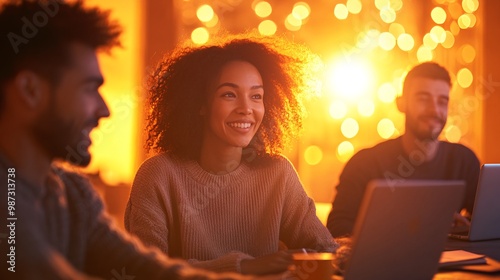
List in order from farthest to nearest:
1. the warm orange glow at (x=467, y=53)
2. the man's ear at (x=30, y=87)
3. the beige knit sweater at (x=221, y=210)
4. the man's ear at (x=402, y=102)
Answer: the warm orange glow at (x=467, y=53) → the man's ear at (x=402, y=102) → the beige knit sweater at (x=221, y=210) → the man's ear at (x=30, y=87)

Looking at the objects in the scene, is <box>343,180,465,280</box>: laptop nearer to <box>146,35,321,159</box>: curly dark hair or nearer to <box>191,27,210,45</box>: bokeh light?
<box>146,35,321,159</box>: curly dark hair

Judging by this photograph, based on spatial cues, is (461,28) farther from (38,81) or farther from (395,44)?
(38,81)

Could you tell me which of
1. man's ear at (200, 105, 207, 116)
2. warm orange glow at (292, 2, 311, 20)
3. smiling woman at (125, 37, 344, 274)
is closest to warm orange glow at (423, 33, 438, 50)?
warm orange glow at (292, 2, 311, 20)

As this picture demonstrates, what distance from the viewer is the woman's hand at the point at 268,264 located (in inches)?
78.4

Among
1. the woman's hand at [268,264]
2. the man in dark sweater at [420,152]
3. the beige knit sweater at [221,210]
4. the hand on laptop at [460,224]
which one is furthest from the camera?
the man in dark sweater at [420,152]

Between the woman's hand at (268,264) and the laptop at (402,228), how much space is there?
379mm

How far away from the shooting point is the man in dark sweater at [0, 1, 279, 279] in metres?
1.21

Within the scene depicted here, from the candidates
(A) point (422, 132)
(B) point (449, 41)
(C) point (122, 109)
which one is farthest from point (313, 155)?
(A) point (422, 132)

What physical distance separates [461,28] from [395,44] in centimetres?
53

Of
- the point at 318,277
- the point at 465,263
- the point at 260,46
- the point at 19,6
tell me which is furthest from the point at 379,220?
the point at 260,46

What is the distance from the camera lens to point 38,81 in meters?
1.31

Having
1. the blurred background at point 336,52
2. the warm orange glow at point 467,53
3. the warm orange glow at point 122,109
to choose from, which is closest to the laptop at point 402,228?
the blurred background at point 336,52

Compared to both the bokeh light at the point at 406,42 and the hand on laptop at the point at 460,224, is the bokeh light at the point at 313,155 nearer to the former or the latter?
the bokeh light at the point at 406,42

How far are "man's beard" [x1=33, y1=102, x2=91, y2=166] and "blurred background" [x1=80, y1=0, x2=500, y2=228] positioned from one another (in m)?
4.16
